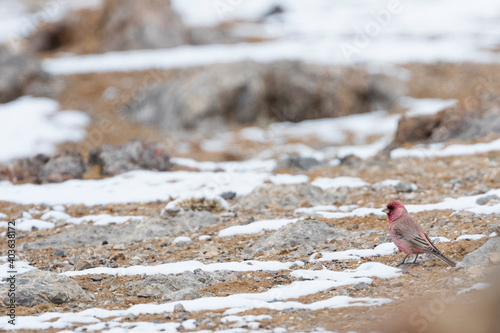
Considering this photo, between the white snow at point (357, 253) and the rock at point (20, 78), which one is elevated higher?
the rock at point (20, 78)

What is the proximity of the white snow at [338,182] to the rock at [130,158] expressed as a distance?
3.88 meters

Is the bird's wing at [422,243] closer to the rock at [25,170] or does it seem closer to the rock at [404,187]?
the rock at [404,187]

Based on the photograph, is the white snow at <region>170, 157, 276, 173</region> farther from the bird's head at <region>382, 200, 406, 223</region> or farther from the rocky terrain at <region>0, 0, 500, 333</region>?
the bird's head at <region>382, 200, 406, 223</region>

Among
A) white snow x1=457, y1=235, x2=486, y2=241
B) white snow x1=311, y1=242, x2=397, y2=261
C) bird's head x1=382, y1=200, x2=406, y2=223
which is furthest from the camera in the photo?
white snow x1=311, y1=242, x2=397, y2=261

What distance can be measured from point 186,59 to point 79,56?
5.68m

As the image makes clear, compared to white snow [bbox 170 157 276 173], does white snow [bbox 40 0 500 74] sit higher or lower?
higher

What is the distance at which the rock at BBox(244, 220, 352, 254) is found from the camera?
7.47m

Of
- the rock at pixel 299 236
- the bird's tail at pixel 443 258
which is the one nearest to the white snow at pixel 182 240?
the rock at pixel 299 236

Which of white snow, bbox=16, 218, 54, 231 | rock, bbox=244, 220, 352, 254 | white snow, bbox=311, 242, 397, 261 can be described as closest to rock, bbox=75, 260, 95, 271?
rock, bbox=244, 220, 352, 254

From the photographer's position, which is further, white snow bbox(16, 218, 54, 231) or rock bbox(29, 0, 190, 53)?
rock bbox(29, 0, 190, 53)

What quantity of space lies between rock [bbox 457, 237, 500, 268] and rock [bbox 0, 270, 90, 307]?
156 inches

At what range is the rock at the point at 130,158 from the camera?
12.8 metres

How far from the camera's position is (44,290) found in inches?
230

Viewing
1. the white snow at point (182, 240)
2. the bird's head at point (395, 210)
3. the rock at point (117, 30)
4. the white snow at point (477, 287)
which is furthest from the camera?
the rock at point (117, 30)
